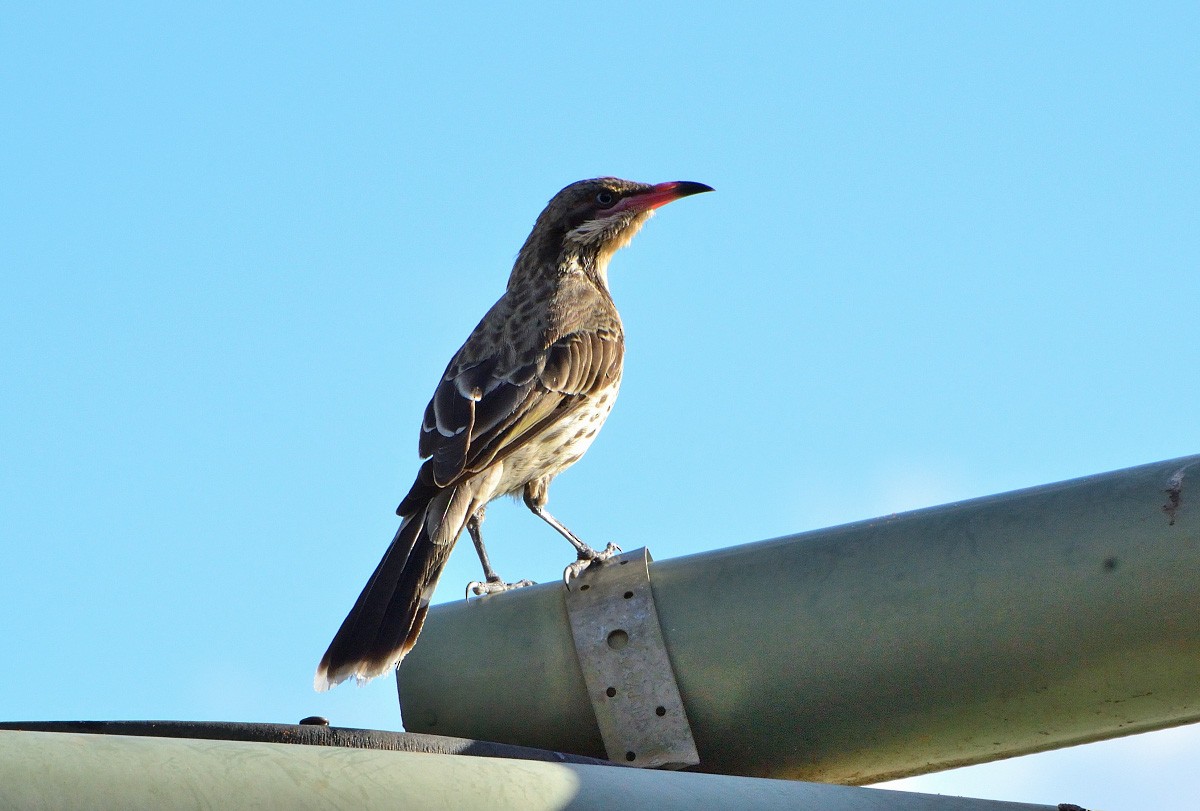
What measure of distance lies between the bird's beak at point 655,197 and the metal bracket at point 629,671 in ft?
14.7

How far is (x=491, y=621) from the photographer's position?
3943 millimetres

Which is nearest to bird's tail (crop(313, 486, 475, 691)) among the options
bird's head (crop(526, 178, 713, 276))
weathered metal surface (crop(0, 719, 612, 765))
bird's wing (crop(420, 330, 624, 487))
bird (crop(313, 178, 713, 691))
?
bird (crop(313, 178, 713, 691))

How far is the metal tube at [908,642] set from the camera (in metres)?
3.45

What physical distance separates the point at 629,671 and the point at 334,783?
1.29 metres

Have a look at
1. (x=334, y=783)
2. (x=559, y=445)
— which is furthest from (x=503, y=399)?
(x=334, y=783)

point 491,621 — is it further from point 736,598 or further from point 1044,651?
point 1044,651

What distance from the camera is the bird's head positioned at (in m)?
8.17

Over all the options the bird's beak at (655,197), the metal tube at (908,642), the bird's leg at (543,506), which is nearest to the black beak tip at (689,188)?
the bird's beak at (655,197)

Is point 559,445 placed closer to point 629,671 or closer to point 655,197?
point 655,197

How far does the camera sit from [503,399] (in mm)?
6723

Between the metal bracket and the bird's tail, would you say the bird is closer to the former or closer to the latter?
the bird's tail

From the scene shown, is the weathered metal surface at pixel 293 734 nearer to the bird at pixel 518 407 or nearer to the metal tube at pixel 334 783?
the metal tube at pixel 334 783

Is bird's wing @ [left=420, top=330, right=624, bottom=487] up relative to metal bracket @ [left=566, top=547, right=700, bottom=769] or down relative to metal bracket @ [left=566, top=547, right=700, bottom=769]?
up

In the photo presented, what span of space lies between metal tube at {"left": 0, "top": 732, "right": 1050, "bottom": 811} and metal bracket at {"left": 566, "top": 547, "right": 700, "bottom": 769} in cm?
73
